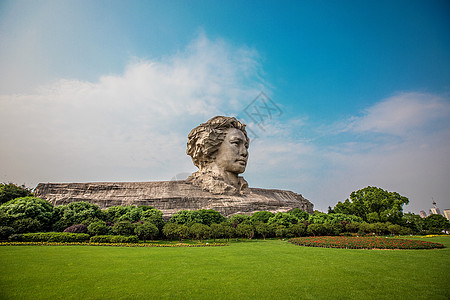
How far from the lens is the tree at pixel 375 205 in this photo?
31984mm

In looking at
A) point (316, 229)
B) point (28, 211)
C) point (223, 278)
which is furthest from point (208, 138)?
point (223, 278)

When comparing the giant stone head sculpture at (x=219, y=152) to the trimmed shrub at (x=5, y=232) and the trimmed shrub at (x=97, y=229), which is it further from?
the trimmed shrub at (x=5, y=232)

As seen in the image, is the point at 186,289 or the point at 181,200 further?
the point at 181,200

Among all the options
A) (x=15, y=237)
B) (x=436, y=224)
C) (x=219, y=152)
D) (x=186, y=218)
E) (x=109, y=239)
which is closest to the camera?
(x=15, y=237)

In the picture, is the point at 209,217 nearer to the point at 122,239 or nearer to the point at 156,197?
the point at 156,197

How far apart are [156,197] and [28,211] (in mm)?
13009

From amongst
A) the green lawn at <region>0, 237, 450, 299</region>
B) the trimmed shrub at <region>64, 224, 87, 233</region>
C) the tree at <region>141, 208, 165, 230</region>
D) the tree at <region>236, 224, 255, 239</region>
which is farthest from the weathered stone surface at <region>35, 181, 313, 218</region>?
the green lawn at <region>0, 237, 450, 299</region>

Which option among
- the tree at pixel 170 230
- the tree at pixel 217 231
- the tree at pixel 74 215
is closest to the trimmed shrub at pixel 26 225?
the tree at pixel 74 215

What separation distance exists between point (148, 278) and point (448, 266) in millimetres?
9239

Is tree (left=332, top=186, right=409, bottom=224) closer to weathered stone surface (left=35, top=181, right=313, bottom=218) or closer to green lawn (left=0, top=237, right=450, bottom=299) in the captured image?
weathered stone surface (left=35, top=181, right=313, bottom=218)

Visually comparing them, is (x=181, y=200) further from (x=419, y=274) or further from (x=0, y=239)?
(x=419, y=274)

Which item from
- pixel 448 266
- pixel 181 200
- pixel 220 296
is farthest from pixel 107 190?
pixel 448 266

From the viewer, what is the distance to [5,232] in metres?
15.0

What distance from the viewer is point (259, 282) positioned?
6328mm
